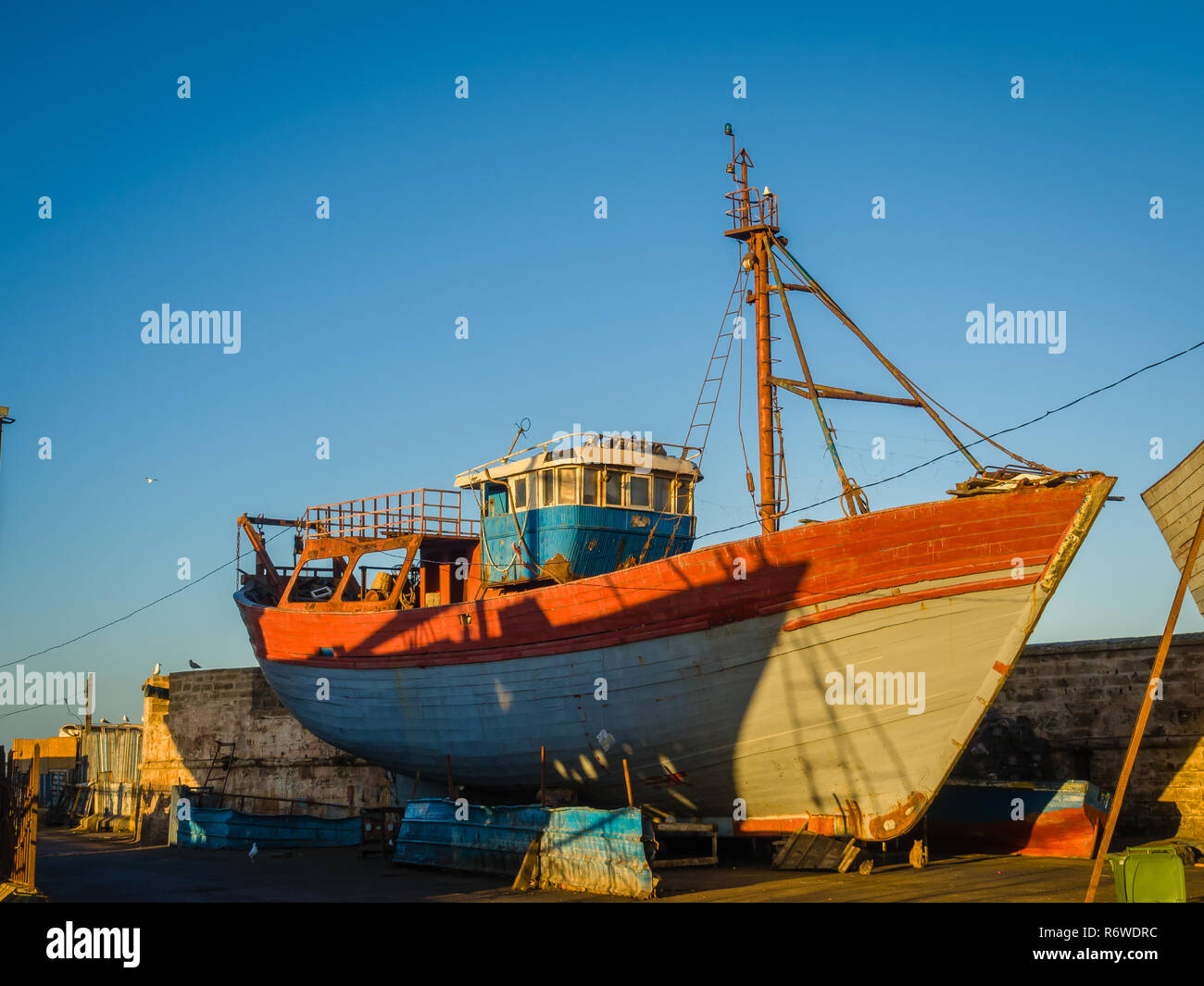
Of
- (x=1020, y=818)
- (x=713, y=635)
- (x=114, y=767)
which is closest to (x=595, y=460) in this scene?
(x=713, y=635)

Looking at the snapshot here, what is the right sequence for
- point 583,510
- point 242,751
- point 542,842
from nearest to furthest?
point 542,842 < point 583,510 < point 242,751

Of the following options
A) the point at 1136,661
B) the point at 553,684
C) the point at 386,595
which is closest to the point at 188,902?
the point at 553,684

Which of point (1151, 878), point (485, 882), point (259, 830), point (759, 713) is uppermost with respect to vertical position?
point (759, 713)

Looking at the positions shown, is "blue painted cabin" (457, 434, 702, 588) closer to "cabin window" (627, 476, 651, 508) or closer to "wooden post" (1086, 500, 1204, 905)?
"cabin window" (627, 476, 651, 508)

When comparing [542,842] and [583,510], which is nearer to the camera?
[542,842]

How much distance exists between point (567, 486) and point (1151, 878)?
1355 cm

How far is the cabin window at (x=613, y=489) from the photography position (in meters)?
22.9

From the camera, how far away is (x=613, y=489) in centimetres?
2298

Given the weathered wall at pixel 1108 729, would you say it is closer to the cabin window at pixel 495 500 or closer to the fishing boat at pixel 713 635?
the fishing boat at pixel 713 635

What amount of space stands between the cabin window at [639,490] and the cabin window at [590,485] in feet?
2.80

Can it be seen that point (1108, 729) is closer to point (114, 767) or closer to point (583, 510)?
point (583, 510)

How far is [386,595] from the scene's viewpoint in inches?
1059
